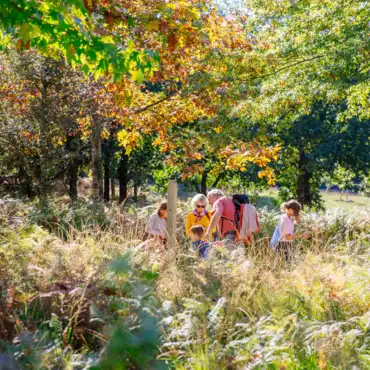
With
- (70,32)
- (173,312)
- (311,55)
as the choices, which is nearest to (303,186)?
(311,55)

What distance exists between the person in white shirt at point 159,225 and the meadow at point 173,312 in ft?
5.46

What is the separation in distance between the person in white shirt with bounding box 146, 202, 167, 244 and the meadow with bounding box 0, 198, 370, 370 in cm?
166

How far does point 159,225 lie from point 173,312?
3433 millimetres

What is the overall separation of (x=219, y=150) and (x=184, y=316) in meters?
6.52

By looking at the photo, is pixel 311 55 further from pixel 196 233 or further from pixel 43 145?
pixel 43 145

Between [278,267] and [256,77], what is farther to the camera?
[256,77]

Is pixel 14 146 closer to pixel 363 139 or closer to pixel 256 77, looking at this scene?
pixel 256 77

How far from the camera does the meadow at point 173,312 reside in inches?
146

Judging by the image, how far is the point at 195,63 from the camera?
1145 cm

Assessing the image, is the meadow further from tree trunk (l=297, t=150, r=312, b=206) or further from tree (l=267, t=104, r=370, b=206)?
tree trunk (l=297, t=150, r=312, b=206)

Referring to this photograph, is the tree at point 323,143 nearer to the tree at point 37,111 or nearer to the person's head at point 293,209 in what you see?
the tree at point 37,111

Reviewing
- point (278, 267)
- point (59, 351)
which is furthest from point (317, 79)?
point (59, 351)

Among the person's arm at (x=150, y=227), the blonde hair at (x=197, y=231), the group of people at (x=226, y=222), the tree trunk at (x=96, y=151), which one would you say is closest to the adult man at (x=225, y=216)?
the group of people at (x=226, y=222)

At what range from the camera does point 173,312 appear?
4672 mm
